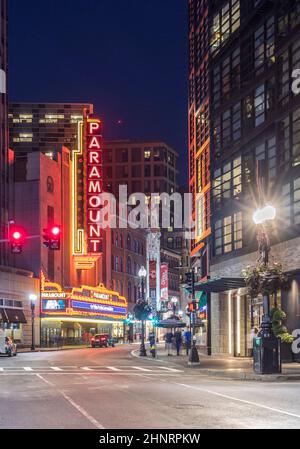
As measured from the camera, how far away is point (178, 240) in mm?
183375

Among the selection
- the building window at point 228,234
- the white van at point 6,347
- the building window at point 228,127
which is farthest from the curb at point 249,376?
the white van at point 6,347

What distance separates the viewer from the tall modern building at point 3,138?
82.2 metres

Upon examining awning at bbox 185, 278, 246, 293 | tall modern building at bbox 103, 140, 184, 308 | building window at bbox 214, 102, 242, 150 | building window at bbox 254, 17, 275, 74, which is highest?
tall modern building at bbox 103, 140, 184, 308

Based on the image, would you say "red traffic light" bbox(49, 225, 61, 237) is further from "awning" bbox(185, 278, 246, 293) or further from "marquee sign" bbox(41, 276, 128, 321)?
"marquee sign" bbox(41, 276, 128, 321)

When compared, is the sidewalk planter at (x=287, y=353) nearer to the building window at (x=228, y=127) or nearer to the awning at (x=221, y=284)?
the awning at (x=221, y=284)

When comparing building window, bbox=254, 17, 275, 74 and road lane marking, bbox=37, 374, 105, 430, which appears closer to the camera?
road lane marking, bbox=37, 374, 105, 430

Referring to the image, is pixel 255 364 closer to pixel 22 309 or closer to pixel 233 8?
pixel 233 8

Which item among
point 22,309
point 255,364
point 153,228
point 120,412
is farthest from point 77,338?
point 120,412

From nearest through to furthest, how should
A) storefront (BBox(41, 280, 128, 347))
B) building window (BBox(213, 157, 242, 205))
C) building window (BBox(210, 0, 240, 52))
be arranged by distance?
building window (BBox(213, 157, 242, 205)), building window (BBox(210, 0, 240, 52)), storefront (BBox(41, 280, 128, 347))

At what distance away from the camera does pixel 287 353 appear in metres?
38.8

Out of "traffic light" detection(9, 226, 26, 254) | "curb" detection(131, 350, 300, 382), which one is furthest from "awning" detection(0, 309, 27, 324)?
"curb" detection(131, 350, 300, 382)

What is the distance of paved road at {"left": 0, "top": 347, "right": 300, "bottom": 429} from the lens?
1414 centimetres

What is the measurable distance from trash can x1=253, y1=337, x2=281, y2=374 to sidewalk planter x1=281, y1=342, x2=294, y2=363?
9.33m

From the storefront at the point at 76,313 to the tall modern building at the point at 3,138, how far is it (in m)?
6.88
